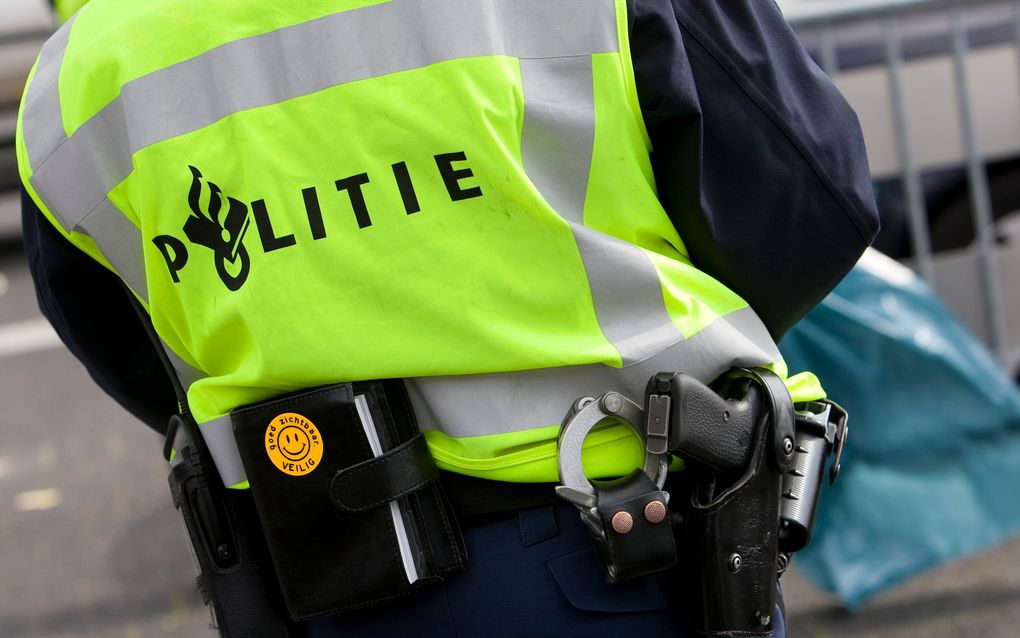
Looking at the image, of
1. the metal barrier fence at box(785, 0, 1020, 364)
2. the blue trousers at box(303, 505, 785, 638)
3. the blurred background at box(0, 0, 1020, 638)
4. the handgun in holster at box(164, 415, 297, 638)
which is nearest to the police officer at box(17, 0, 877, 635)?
the blue trousers at box(303, 505, 785, 638)

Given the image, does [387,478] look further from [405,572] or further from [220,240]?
[220,240]

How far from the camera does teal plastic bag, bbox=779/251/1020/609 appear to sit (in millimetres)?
3176

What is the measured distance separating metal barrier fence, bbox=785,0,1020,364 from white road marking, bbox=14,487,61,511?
3.49 meters

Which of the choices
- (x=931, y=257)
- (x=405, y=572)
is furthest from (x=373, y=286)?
(x=931, y=257)

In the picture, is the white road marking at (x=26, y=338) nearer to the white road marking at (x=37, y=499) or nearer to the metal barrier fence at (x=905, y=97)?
the white road marking at (x=37, y=499)

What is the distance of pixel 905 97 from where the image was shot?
3.78m

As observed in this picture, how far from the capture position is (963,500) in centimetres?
325

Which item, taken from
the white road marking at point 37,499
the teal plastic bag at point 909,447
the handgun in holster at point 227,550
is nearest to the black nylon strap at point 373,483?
the handgun in holster at point 227,550

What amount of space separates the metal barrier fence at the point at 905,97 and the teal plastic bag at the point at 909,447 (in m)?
0.61

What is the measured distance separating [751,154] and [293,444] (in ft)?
2.12

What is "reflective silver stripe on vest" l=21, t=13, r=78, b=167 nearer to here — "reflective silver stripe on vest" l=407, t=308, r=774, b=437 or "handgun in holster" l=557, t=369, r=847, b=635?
"reflective silver stripe on vest" l=407, t=308, r=774, b=437

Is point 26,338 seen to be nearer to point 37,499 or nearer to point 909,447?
point 37,499

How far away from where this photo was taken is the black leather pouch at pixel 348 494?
4.52ft

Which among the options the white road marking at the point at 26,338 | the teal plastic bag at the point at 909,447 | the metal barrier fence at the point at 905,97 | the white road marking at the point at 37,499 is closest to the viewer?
the teal plastic bag at the point at 909,447
